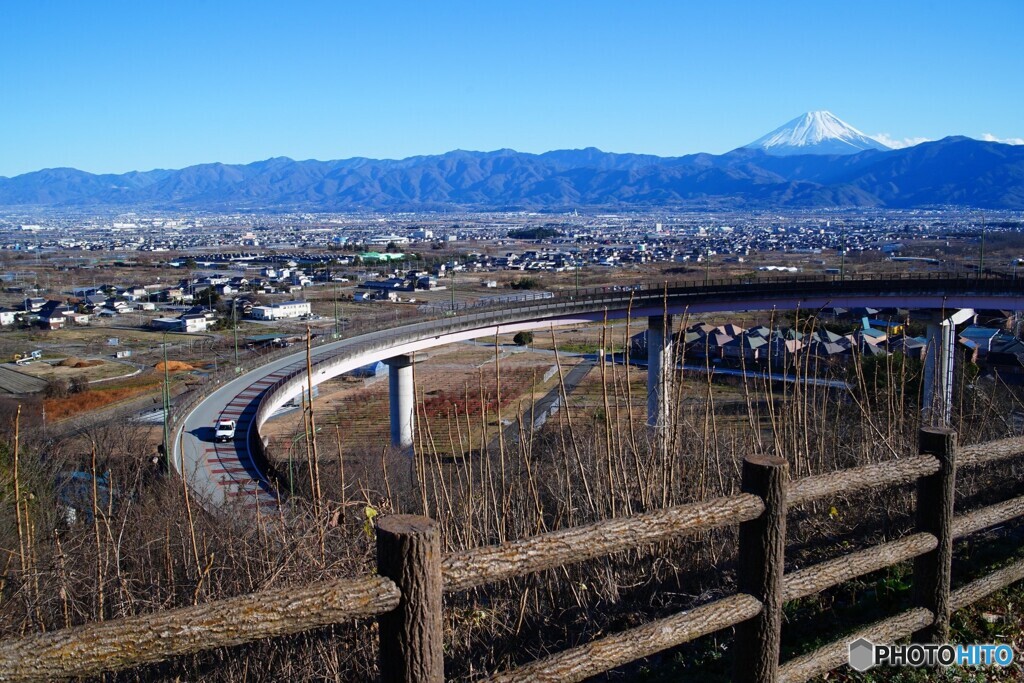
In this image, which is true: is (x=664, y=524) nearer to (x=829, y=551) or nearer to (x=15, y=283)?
(x=829, y=551)

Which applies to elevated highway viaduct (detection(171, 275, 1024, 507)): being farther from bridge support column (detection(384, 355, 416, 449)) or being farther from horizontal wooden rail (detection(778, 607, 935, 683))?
horizontal wooden rail (detection(778, 607, 935, 683))

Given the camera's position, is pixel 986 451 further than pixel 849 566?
Yes

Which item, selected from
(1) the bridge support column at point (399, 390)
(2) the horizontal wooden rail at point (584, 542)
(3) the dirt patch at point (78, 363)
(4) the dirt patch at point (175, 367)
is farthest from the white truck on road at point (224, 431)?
(3) the dirt patch at point (78, 363)

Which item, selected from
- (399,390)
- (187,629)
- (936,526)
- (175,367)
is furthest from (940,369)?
(175,367)

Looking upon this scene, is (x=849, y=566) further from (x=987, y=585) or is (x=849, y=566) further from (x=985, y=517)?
(x=987, y=585)

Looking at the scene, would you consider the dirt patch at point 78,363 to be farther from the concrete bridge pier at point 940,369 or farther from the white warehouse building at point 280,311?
the concrete bridge pier at point 940,369

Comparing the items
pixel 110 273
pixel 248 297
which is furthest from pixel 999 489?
pixel 110 273
